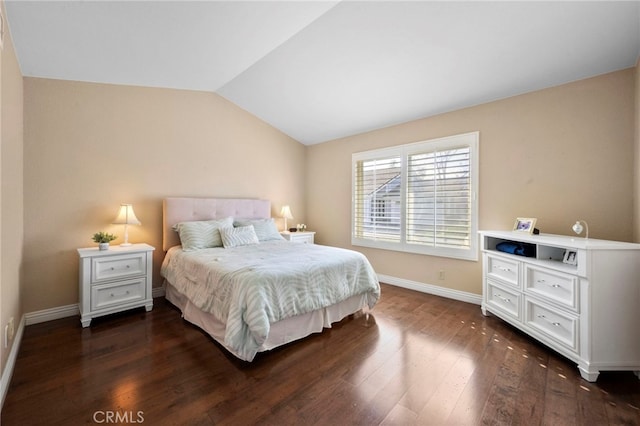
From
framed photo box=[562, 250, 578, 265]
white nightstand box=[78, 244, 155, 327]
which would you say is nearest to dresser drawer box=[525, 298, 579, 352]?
framed photo box=[562, 250, 578, 265]

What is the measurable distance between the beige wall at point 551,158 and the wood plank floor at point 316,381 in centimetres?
116

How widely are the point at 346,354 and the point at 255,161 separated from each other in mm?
3302

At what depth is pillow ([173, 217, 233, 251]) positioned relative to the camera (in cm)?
314

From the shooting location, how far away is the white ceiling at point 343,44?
1999 millimetres

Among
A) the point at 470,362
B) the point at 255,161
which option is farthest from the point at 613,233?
the point at 255,161

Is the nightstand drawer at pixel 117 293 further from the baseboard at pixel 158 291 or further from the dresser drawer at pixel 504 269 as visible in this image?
the dresser drawer at pixel 504 269

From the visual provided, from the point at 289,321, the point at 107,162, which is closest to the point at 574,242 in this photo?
the point at 289,321

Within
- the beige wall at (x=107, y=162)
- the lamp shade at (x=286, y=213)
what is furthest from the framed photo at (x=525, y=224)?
the beige wall at (x=107, y=162)

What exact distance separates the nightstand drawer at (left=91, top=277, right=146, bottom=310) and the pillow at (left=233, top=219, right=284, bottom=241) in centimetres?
136

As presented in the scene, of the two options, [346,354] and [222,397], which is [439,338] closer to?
[346,354]

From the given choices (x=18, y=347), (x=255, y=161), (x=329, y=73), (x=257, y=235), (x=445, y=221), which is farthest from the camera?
(x=255, y=161)

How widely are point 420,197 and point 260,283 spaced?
8.30 feet

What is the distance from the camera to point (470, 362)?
6.57 ft

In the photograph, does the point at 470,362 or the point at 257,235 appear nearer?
the point at 470,362
